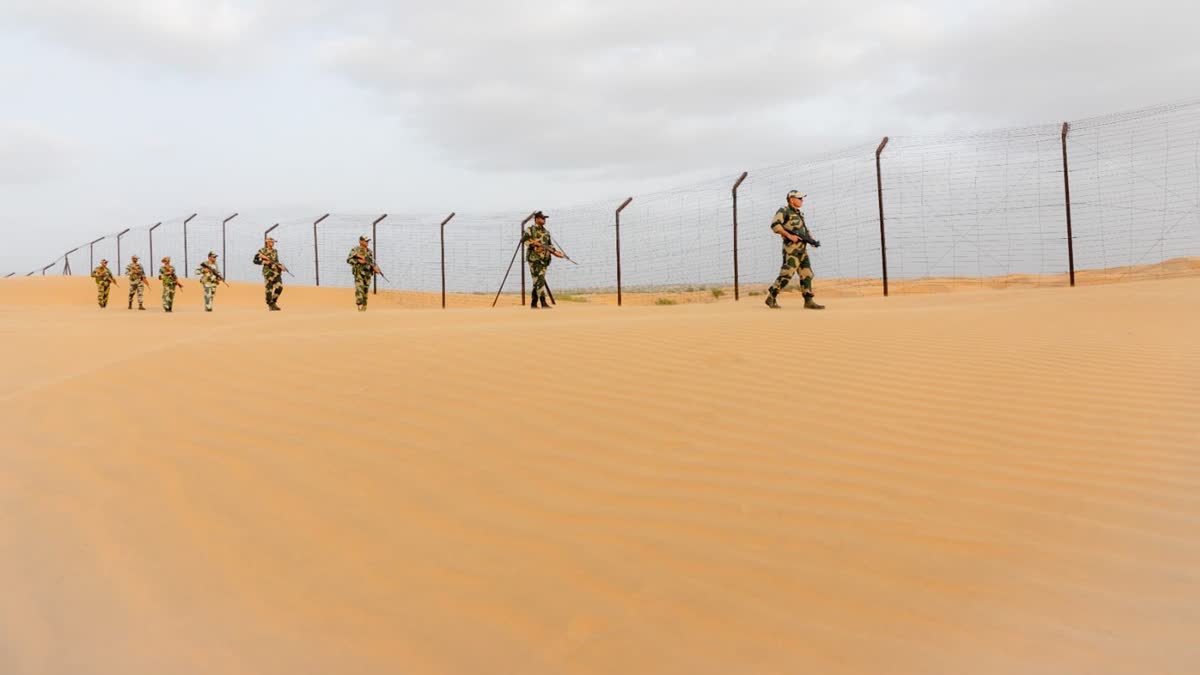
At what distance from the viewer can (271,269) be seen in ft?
58.0

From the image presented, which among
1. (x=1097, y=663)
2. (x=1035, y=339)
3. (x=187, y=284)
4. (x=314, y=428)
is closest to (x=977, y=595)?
(x=1097, y=663)

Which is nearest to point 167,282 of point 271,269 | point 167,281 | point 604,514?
point 167,281

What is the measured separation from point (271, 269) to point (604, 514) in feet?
54.3

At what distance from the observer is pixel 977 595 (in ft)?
8.17

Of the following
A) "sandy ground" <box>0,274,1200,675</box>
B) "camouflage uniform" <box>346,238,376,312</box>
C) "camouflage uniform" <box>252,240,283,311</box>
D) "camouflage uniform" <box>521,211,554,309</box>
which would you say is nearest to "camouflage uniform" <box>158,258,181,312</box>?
"camouflage uniform" <box>252,240,283,311</box>

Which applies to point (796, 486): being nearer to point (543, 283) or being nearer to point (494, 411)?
point (494, 411)

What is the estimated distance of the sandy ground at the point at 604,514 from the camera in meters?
2.30

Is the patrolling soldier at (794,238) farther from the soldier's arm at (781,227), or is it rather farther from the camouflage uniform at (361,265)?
the camouflage uniform at (361,265)

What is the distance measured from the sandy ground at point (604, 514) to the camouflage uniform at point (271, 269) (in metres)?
12.4

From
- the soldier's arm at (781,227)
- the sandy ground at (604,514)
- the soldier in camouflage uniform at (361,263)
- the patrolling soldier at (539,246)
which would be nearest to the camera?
the sandy ground at (604,514)

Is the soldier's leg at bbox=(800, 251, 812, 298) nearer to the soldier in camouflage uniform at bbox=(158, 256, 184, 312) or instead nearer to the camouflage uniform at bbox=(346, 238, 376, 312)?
the camouflage uniform at bbox=(346, 238, 376, 312)

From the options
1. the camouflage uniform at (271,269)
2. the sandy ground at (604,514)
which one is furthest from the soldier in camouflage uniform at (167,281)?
the sandy ground at (604,514)

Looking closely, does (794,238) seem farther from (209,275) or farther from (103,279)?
(103,279)

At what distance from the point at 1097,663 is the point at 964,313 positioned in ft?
23.5
